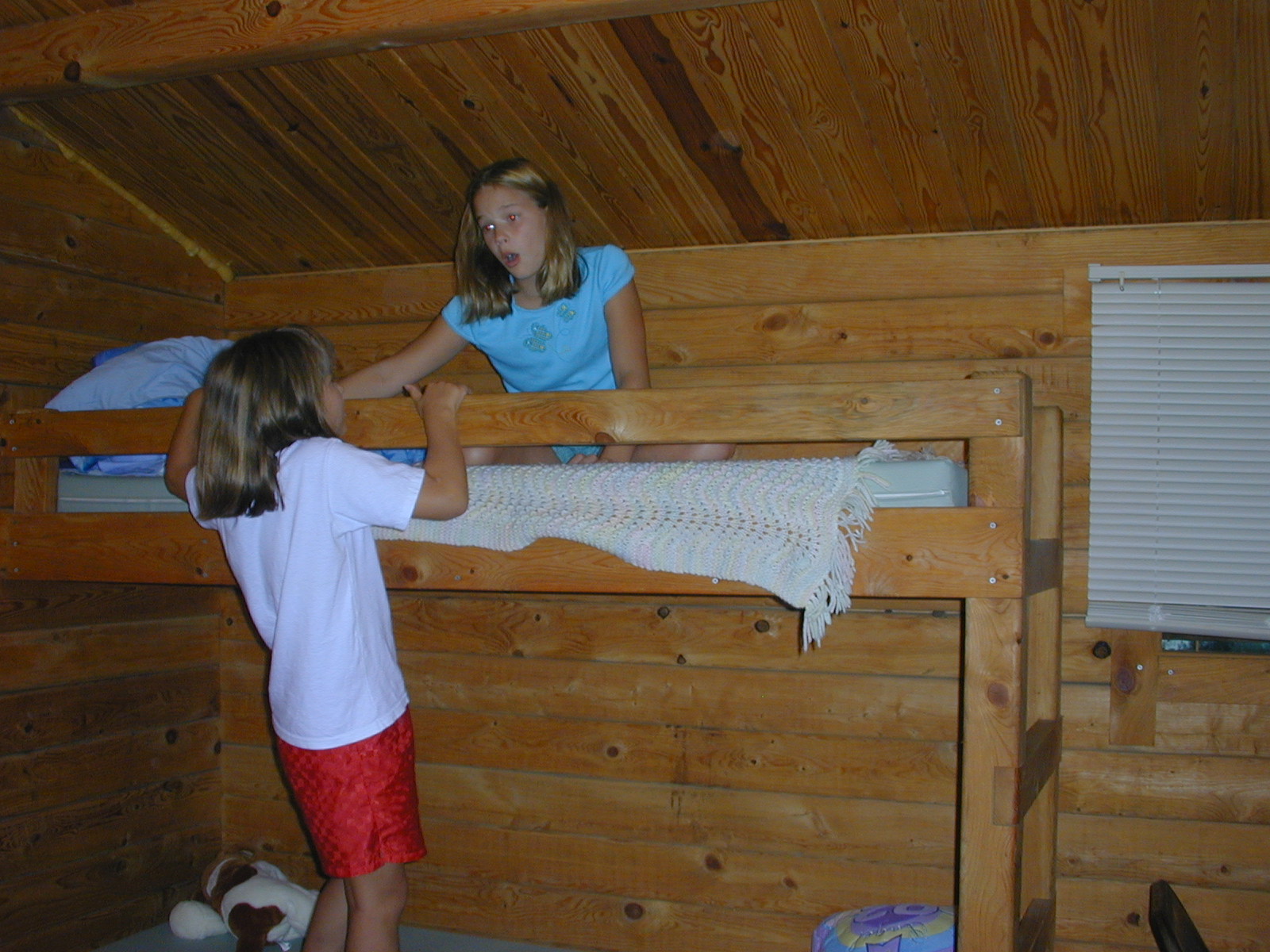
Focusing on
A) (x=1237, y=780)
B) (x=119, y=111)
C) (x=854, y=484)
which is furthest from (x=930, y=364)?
(x=119, y=111)

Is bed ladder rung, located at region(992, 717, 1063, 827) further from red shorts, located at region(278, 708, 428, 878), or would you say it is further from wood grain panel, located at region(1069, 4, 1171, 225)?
wood grain panel, located at region(1069, 4, 1171, 225)

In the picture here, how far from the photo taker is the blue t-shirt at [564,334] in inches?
83.7

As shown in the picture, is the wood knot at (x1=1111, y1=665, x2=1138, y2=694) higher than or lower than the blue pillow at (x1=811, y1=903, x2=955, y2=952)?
higher

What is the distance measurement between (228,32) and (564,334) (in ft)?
2.66

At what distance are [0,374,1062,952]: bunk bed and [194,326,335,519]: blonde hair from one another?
0.16 metres

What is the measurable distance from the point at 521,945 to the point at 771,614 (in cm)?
101

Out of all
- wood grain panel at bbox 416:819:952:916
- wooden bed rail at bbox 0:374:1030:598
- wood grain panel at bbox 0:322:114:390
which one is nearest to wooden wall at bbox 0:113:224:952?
wood grain panel at bbox 0:322:114:390

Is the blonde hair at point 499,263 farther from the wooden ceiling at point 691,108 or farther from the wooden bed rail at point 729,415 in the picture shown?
the wooden bed rail at point 729,415

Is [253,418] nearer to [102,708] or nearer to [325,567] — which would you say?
[325,567]

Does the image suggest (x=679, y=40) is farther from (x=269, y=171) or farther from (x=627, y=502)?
(x=269, y=171)

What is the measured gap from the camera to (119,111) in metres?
2.33

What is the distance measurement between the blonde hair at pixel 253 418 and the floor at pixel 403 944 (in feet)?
4.39

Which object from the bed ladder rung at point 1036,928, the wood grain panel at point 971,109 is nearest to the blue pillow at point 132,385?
the wood grain panel at point 971,109

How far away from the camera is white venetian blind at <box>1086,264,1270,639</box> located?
80.4 inches
